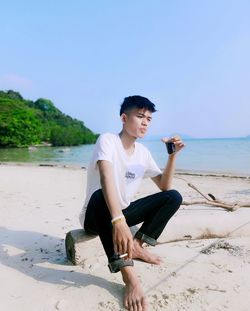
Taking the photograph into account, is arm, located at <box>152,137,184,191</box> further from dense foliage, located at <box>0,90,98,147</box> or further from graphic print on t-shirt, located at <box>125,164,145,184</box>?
dense foliage, located at <box>0,90,98,147</box>

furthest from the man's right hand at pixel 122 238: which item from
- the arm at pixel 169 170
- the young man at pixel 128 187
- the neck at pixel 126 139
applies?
the arm at pixel 169 170

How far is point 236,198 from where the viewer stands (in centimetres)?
834

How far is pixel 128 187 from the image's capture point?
297 centimetres

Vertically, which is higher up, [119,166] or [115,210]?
[119,166]

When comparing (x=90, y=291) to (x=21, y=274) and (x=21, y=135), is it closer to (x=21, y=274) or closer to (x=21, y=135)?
(x=21, y=274)

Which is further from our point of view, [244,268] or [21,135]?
[21,135]

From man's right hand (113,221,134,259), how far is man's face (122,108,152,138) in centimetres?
86

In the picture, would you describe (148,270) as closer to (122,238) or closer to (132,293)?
(132,293)

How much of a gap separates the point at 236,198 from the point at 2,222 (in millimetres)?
5687

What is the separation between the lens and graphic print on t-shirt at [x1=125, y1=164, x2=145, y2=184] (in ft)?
9.62

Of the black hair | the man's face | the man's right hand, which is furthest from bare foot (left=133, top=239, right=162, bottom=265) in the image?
the black hair

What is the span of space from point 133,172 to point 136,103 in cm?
60

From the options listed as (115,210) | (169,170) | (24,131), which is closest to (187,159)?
(169,170)

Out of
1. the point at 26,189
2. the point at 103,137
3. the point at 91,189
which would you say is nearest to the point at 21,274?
the point at 91,189
